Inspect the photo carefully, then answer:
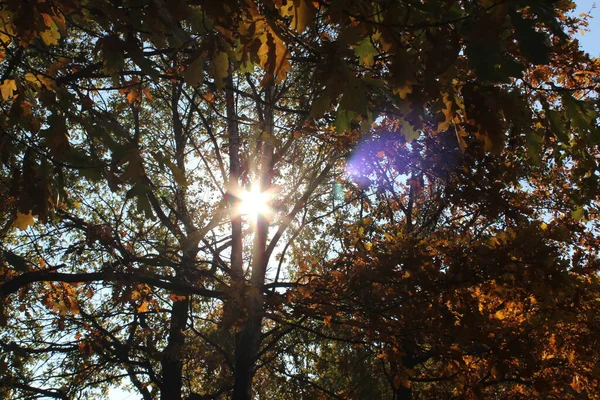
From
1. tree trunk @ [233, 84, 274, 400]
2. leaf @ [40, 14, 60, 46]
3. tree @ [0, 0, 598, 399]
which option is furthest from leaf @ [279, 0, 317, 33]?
leaf @ [40, 14, 60, 46]

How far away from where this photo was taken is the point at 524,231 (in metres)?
4.25

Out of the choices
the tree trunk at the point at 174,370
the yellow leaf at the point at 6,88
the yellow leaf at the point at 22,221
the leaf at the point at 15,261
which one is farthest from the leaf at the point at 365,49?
the tree trunk at the point at 174,370

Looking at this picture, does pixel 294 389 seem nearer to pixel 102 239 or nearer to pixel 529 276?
pixel 102 239

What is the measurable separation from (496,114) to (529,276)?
103 inches

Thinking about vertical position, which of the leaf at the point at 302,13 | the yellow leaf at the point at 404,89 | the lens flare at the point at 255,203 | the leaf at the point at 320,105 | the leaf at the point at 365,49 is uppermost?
the lens flare at the point at 255,203

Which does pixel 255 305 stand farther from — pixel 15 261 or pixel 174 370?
pixel 174 370

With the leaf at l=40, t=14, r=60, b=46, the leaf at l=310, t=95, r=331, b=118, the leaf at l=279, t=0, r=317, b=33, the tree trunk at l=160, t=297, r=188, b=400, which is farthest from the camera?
the tree trunk at l=160, t=297, r=188, b=400

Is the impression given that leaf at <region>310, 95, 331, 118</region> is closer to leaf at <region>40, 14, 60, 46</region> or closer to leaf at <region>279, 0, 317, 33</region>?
leaf at <region>279, 0, 317, 33</region>

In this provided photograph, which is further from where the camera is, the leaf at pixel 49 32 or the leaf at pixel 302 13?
the leaf at pixel 49 32

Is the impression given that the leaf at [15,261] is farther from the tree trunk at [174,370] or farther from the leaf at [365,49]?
the tree trunk at [174,370]

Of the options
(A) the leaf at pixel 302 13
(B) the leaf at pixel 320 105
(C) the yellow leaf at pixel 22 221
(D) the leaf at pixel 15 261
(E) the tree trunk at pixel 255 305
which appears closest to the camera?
(A) the leaf at pixel 302 13

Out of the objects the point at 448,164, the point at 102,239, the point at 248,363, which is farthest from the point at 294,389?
the point at 448,164

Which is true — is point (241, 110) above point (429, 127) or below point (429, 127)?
above

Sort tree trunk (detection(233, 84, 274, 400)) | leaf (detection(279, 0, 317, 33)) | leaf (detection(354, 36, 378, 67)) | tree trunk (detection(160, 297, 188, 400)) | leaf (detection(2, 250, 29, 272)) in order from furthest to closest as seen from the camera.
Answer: tree trunk (detection(160, 297, 188, 400))
tree trunk (detection(233, 84, 274, 400))
leaf (detection(2, 250, 29, 272))
leaf (detection(354, 36, 378, 67))
leaf (detection(279, 0, 317, 33))
